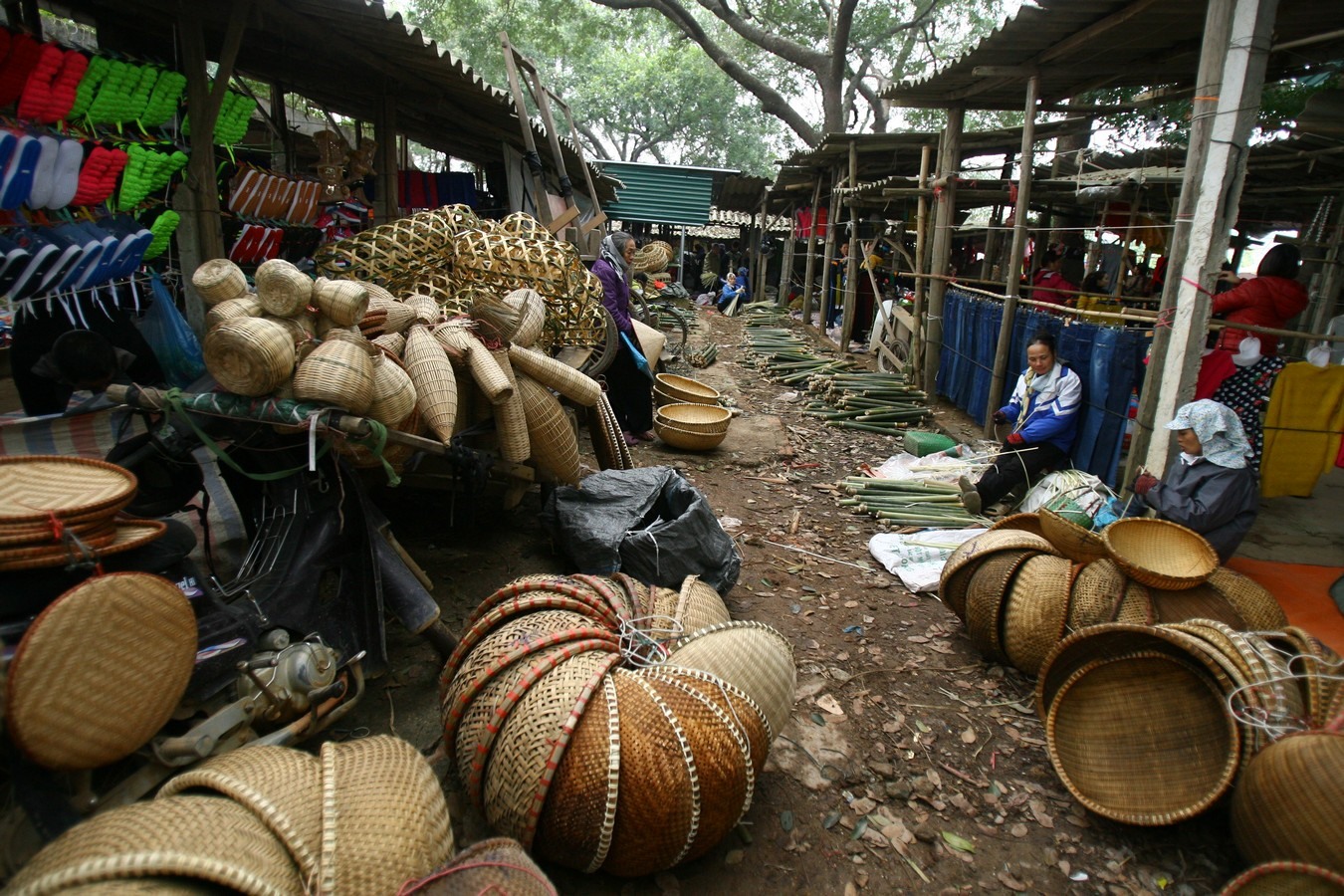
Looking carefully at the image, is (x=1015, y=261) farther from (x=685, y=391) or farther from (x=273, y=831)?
(x=273, y=831)

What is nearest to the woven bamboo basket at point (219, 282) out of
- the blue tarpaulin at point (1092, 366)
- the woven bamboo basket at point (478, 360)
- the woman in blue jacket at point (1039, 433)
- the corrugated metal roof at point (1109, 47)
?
the woven bamboo basket at point (478, 360)

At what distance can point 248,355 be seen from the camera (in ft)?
7.87

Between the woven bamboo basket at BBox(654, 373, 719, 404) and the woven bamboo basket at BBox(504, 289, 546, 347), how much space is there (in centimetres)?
377

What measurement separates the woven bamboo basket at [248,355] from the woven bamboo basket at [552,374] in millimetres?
1317

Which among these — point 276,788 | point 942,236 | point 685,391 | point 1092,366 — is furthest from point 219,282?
point 942,236

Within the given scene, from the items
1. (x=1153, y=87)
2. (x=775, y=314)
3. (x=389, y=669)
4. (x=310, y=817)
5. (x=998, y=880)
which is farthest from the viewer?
(x=775, y=314)

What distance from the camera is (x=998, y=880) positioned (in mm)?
2664

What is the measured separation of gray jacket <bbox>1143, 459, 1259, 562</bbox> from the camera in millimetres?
3934

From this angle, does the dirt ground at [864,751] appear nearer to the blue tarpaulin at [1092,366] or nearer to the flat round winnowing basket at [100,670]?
the flat round winnowing basket at [100,670]

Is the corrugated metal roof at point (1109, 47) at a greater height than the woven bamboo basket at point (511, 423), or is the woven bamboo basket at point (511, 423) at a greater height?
the corrugated metal roof at point (1109, 47)

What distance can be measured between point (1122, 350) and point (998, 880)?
4.29 meters

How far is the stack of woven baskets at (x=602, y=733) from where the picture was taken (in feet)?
7.35

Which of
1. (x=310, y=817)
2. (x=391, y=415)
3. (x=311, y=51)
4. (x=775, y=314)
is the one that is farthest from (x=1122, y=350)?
(x=775, y=314)

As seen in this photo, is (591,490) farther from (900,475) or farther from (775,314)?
(775,314)
